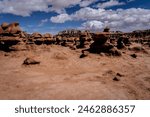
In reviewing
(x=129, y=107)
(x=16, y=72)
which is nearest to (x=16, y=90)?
(x=16, y=72)

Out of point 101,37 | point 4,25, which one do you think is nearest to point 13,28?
point 4,25

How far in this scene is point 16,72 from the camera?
19.6 meters

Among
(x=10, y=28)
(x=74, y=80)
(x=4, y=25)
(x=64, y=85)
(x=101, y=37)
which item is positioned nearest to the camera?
(x=64, y=85)

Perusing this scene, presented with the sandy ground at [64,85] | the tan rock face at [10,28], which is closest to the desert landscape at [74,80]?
the sandy ground at [64,85]

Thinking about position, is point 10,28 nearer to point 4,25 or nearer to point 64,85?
point 4,25

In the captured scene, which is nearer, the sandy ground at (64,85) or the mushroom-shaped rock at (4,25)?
the sandy ground at (64,85)

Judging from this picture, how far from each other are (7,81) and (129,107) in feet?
34.9

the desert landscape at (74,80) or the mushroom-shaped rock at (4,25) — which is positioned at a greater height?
the mushroom-shaped rock at (4,25)

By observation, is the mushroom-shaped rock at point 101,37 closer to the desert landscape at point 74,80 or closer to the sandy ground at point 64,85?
the desert landscape at point 74,80

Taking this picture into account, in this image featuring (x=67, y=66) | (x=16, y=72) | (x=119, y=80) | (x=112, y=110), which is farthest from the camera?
(x=67, y=66)

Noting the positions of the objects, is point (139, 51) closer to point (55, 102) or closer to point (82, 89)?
point (82, 89)

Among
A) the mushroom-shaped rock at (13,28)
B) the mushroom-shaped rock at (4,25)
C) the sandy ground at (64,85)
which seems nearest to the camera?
the sandy ground at (64,85)

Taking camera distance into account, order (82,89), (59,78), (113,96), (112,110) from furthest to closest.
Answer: (59,78) → (82,89) → (113,96) → (112,110)

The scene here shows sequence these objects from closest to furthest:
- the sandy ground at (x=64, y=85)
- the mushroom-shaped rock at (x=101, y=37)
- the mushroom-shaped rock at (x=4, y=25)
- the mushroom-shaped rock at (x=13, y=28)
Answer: the sandy ground at (x=64, y=85) < the mushroom-shaped rock at (x=101, y=37) < the mushroom-shaped rock at (x=13, y=28) < the mushroom-shaped rock at (x=4, y=25)
